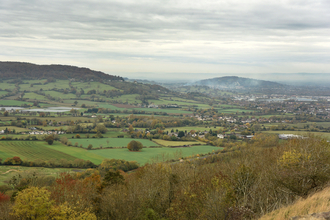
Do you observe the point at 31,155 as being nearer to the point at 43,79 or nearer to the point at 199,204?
the point at 199,204

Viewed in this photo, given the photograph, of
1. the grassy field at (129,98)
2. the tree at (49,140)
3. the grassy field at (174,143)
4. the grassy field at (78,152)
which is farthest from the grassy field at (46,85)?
the grassy field at (174,143)

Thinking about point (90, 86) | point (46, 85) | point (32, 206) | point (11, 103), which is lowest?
point (11, 103)

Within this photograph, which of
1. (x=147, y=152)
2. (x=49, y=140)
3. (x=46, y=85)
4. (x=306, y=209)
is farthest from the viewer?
(x=46, y=85)

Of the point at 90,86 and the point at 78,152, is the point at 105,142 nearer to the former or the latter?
the point at 78,152

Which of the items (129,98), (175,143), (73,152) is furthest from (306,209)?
(129,98)

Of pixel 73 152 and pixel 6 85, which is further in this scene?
pixel 6 85

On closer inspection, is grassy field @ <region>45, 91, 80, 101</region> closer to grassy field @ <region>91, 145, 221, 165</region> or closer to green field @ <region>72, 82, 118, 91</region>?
green field @ <region>72, 82, 118, 91</region>

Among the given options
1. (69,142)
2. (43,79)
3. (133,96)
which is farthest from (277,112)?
(43,79)

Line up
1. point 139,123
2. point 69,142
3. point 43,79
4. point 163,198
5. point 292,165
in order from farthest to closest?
A: point 43,79
point 139,123
point 69,142
point 163,198
point 292,165
